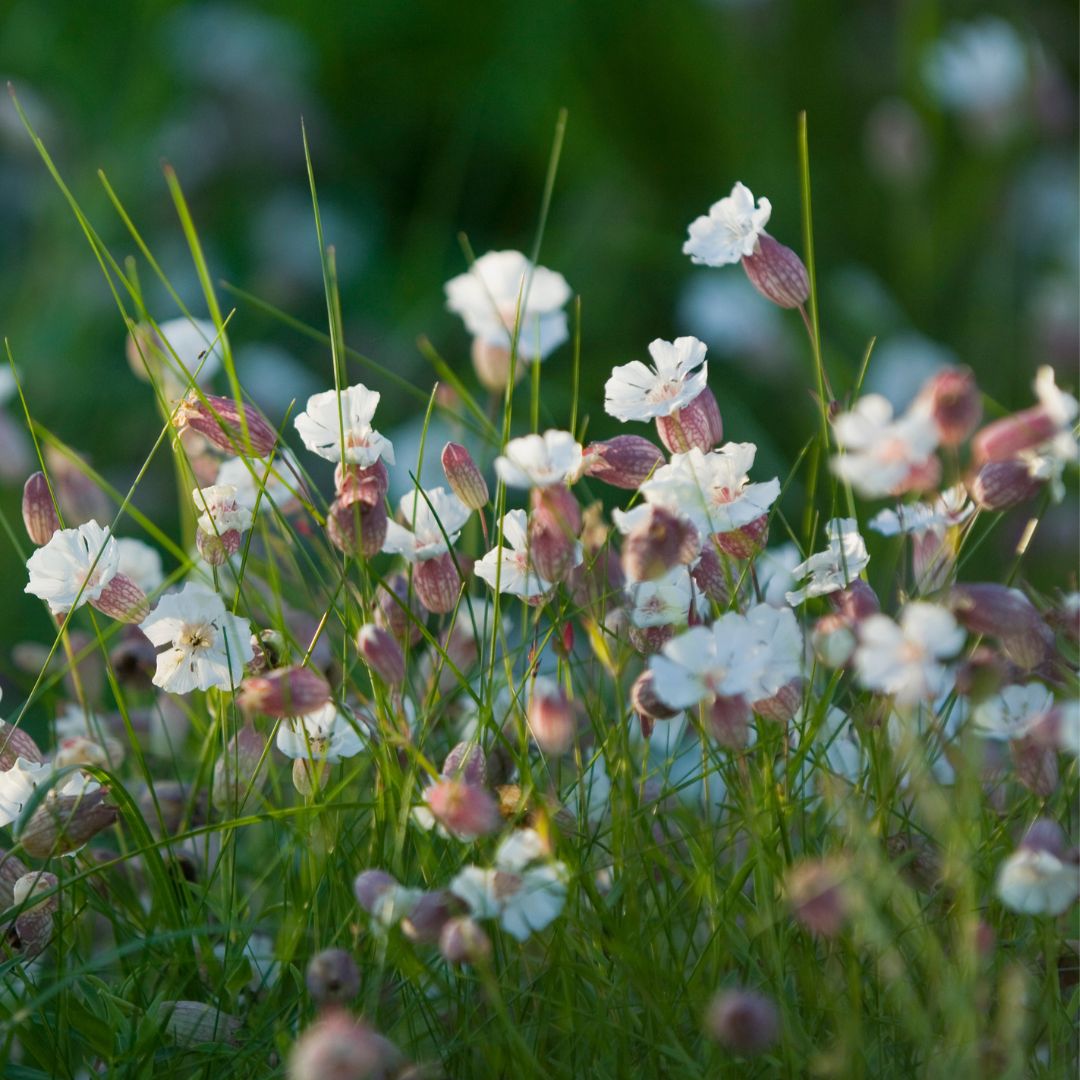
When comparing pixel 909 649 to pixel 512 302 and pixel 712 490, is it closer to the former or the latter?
pixel 712 490

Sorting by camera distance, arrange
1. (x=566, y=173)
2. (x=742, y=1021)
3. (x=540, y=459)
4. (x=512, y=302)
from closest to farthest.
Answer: (x=742, y=1021)
(x=540, y=459)
(x=512, y=302)
(x=566, y=173)

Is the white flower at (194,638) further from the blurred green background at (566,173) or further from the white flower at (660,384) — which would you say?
the blurred green background at (566,173)

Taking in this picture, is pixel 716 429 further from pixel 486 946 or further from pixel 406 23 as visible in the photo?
pixel 406 23

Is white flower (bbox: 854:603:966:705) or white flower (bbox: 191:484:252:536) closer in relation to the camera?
white flower (bbox: 854:603:966:705)

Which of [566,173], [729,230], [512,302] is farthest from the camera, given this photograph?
[566,173]

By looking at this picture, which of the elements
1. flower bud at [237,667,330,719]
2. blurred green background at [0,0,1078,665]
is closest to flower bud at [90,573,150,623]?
flower bud at [237,667,330,719]

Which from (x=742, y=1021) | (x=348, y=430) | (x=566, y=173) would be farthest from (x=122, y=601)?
(x=566, y=173)

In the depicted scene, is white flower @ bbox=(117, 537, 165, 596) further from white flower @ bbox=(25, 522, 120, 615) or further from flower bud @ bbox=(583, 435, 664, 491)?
flower bud @ bbox=(583, 435, 664, 491)
